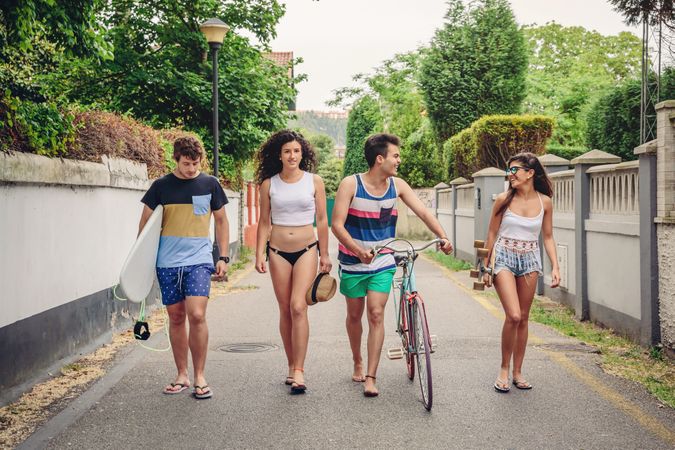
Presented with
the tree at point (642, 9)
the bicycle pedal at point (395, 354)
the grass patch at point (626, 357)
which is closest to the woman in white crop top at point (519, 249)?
the bicycle pedal at point (395, 354)

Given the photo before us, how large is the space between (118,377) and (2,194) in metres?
1.83

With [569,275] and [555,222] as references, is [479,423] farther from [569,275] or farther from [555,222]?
[555,222]

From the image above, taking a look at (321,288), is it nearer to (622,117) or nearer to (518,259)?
(518,259)

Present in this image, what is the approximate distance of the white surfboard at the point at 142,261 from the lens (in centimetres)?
573

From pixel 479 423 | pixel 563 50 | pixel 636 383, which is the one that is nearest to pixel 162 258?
pixel 479 423

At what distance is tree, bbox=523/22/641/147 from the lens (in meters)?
39.8

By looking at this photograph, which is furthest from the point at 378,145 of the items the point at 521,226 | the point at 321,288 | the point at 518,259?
the point at 518,259

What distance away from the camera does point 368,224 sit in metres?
6.05

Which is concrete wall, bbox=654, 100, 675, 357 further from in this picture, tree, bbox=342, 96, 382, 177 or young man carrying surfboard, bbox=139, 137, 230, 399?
tree, bbox=342, 96, 382, 177

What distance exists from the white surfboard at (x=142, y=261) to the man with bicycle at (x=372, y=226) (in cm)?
134

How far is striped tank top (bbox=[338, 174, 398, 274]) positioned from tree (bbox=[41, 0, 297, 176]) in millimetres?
11334

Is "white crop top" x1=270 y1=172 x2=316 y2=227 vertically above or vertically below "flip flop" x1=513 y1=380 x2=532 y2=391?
above

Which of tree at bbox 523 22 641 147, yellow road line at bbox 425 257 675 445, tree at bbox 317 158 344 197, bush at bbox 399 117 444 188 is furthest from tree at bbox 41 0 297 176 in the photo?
tree at bbox 317 158 344 197

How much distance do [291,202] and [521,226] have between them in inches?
70.2
